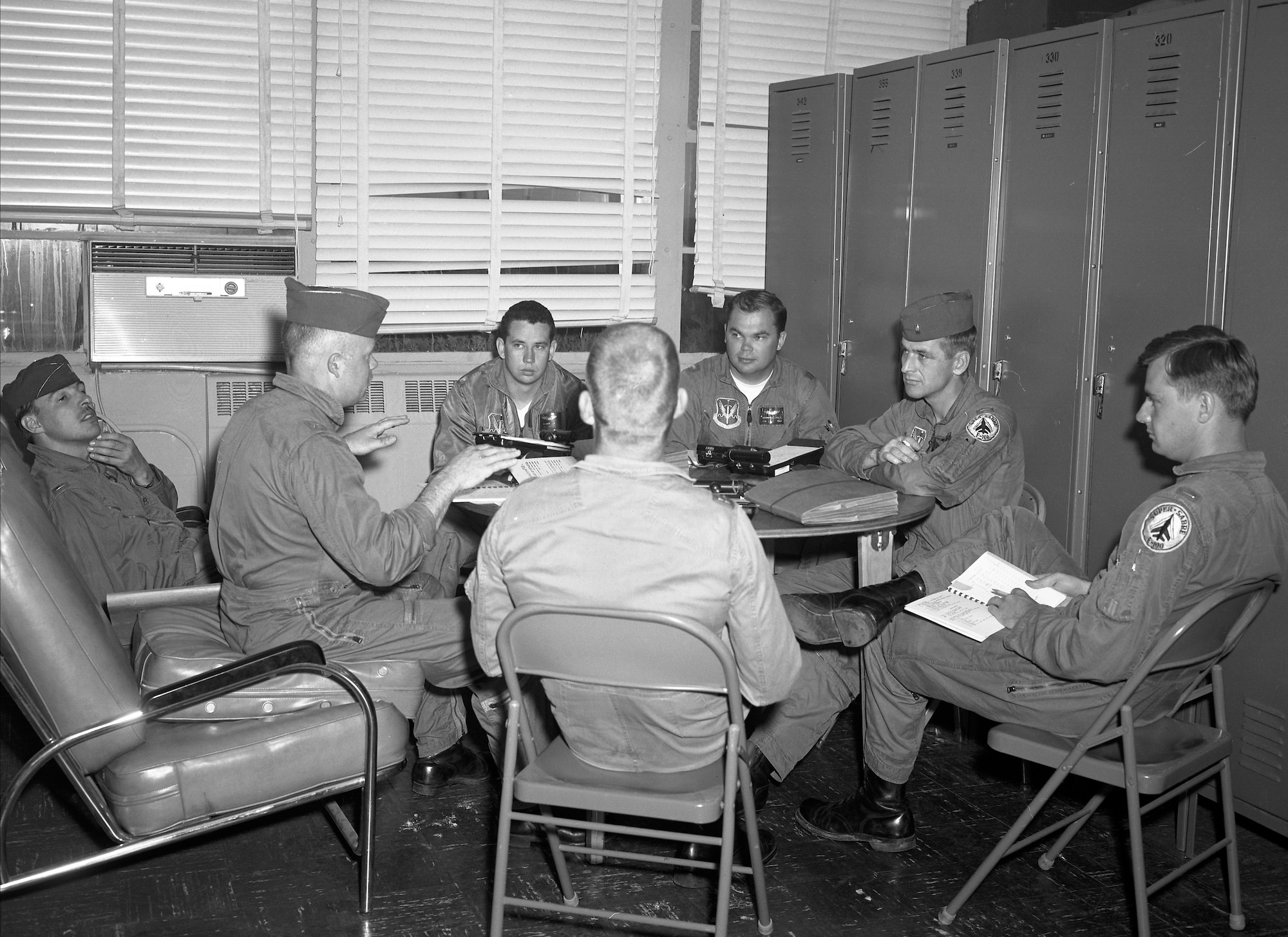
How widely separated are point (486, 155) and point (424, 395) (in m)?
1.14

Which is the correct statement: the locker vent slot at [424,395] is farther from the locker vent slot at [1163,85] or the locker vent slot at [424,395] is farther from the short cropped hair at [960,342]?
the locker vent slot at [1163,85]

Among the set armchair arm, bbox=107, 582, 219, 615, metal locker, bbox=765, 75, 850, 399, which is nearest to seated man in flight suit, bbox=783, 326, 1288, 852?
armchair arm, bbox=107, 582, 219, 615

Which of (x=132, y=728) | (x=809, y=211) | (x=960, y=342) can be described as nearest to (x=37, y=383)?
(x=132, y=728)

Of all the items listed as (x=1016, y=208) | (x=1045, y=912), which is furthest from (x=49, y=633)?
(x=1016, y=208)

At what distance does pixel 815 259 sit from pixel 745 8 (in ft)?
4.27

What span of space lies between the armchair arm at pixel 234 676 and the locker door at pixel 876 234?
3.01 meters

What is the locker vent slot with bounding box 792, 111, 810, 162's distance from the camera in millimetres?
5039

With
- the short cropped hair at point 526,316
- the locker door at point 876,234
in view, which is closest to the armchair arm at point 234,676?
the short cropped hair at point 526,316

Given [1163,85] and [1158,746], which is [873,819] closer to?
[1158,746]

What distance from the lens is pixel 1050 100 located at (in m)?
3.97

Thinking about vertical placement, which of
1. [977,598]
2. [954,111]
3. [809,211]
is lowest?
[977,598]

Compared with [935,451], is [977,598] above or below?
below

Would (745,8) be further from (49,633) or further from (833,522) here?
(49,633)

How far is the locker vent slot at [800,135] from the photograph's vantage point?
16.5 ft
